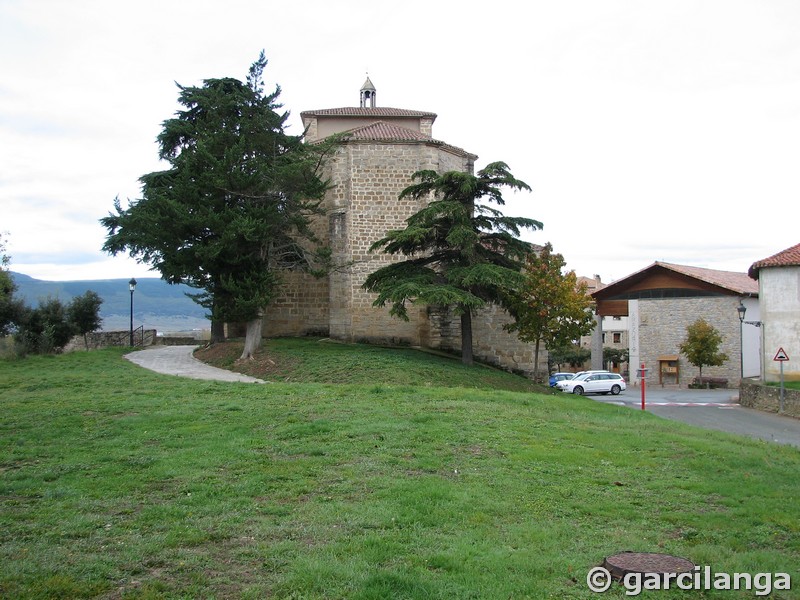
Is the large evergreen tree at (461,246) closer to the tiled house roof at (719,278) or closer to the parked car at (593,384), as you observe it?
the parked car at (593,384)

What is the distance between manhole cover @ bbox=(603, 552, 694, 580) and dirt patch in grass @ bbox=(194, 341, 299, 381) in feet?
47.9

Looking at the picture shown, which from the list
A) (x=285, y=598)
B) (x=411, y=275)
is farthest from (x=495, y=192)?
(x=285, y=598)

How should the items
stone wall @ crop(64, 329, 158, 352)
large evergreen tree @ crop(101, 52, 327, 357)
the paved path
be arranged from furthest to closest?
stone wall @ crop(64, 329, 158, 352) < large evergreen tree @ crop(101, 52, 327, 357) < the paved path

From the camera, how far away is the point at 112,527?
5.41 meters

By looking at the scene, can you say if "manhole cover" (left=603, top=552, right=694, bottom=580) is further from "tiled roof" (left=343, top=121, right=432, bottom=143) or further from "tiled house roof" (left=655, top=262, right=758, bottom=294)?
"tiled house roof" (left=655, top=262, right=758, bottom=294)

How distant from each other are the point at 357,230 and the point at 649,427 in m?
16.8

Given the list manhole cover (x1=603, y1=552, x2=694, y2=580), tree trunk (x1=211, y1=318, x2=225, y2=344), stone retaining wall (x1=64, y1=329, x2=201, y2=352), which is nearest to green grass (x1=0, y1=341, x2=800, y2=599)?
manhole cover (x1=603, y1=552, x2=694, y2=580)

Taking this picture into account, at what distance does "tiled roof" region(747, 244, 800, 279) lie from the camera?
28752mm

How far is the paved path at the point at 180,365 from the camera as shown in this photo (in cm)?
1909

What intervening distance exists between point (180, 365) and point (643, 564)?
19455 mm

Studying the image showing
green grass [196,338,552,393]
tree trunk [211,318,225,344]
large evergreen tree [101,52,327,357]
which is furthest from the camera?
tree trunk [211,318,225,344]

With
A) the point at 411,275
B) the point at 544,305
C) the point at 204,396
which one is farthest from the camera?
Answer: the point at 544,305

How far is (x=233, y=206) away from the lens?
2198 cm

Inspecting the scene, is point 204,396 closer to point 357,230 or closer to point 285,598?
point 285,598
